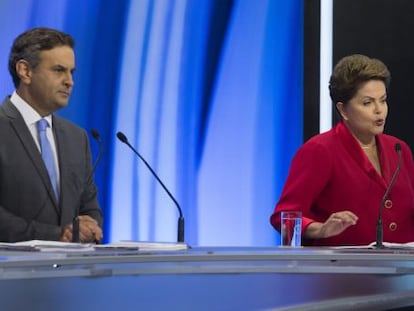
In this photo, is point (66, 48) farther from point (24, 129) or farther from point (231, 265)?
point (231, 265)

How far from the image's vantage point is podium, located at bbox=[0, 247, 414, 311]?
160 cm

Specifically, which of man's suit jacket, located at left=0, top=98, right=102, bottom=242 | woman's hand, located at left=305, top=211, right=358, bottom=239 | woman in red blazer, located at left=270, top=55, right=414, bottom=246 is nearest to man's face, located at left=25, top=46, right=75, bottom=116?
man's suit jacket, located at left=0, top=98, right=102, bottom=242

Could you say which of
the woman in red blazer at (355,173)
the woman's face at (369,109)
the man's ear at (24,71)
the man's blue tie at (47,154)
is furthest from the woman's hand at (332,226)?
the man's ear at (24,71)

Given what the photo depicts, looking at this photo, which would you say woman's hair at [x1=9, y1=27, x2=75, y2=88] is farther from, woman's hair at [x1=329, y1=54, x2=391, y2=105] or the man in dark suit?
woman's hair at [x1=329, y1=54, x2=391, y2=105]

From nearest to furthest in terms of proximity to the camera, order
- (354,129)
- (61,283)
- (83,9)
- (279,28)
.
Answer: (61,283) → (354,129) → (83,9) → (279,28)

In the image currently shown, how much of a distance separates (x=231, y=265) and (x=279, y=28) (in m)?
2.97

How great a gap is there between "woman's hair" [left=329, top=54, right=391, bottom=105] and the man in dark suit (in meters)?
0.93

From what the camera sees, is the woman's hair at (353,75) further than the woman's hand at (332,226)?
Yes

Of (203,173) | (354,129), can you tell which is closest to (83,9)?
(203,173)

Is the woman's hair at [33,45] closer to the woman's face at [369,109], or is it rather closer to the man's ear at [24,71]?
the man's ear at [24,71]

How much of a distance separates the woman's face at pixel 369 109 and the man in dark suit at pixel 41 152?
947 millimetres

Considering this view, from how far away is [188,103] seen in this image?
444 cm

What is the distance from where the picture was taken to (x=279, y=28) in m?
4.61

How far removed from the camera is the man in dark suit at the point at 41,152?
303 centimetres
